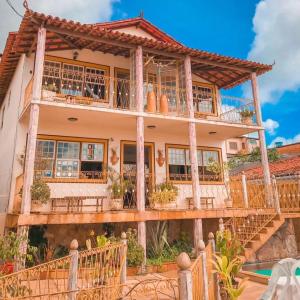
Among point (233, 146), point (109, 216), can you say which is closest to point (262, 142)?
point (109, 216)

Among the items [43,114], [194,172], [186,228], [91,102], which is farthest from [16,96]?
[186,228]

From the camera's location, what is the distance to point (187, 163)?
550 inches

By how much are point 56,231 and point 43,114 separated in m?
4.42

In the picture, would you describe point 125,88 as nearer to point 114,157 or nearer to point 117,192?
point 114,157

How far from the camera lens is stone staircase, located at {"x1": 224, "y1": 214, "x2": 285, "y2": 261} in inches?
391

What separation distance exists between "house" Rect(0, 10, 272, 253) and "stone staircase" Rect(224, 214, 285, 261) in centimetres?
64

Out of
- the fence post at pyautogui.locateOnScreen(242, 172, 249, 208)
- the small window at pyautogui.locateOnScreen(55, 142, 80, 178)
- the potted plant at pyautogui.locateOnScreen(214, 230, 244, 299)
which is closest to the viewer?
the potted plant at pyautogui.locateOnScreen(214, 230, 244, 299)

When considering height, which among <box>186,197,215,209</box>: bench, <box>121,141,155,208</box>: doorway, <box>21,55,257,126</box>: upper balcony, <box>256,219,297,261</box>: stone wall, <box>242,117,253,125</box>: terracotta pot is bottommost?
<box>256,219,297,261</box>: stone wall

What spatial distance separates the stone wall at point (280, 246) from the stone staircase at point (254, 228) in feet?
3.06

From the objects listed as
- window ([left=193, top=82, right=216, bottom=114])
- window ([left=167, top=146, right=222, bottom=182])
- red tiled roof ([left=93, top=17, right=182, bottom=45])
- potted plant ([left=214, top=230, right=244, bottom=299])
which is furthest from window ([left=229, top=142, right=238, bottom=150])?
potted plant ([left=214, top=230, right=244, bottom=299])

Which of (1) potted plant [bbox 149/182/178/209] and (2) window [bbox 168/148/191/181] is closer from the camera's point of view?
(1) potted plant [bbox 149/182/178/209]

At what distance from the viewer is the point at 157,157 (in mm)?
13219

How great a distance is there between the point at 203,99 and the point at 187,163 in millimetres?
3573

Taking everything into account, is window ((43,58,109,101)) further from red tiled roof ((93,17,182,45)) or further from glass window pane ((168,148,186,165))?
glass window pane ((168,148,186,165))
